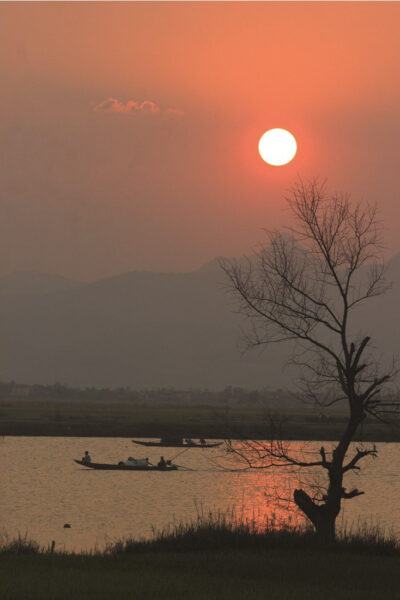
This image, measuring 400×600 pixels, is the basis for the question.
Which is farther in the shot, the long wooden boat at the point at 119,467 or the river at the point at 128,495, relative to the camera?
the long wooden boat at the point at 119,467

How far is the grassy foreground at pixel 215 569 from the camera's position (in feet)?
62.4

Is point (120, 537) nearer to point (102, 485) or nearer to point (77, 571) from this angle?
Result: point (77, 571)

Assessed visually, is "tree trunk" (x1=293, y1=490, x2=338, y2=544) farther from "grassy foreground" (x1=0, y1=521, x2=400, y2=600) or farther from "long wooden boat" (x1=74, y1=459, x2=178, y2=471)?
"long wooden boat" (x1=74, y1=459, x2=178, y2=471)

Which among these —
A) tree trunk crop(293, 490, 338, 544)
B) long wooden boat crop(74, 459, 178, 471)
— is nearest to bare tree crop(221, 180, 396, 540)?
tree trunk crop(293, 490, 338, 544)

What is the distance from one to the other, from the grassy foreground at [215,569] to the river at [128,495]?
2.05 meters

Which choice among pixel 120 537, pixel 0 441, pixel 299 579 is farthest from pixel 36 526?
pixel 0 441

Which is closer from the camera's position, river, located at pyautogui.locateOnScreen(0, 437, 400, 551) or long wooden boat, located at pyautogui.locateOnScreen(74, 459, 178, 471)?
river, located at pyautogui.locateOnScreen(0, 437, 400, 551)

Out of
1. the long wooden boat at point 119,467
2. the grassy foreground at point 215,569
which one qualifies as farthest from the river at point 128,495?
the grassy foreground at point 215,569

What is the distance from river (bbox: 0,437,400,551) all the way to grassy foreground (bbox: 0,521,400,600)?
2.05 metres

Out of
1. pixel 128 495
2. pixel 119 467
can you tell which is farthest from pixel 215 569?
pixel 119 467

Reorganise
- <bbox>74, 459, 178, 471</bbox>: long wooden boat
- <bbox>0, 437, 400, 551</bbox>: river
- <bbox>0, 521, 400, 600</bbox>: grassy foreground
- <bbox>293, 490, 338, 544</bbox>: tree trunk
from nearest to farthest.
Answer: <bbox>0, 521, 400, 600</bbox>: grassy foreground → <bbox>293, 490, 338, 544</bbox>: tree trunk → <bbox>0, 437, 400, 551</bbox>: river → <bbox>74, 459, 178, 471</bbox>: long wooden boat

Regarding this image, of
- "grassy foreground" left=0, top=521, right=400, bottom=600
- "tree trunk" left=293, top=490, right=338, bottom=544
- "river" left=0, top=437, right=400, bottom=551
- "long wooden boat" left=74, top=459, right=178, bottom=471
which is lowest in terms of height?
"grassy foreground" left=0, top=521, right=400, bottom=600

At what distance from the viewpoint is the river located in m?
40.6

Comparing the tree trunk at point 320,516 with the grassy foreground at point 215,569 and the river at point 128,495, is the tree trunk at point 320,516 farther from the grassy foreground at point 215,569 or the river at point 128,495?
the river at point 128,495
